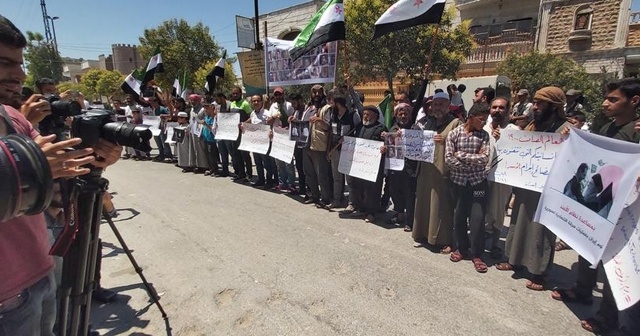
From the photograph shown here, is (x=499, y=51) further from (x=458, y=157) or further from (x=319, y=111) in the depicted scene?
(x=458, y=157)

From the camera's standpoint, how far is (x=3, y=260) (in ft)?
4.52

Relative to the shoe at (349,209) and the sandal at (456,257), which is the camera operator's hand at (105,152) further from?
the shoe at (349,209)

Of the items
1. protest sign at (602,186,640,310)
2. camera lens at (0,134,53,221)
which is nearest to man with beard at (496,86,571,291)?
protest sign at (602,186,640,310)

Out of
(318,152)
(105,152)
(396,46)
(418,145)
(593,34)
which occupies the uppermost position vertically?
(593,34)

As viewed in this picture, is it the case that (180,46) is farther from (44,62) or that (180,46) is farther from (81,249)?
(44,62)

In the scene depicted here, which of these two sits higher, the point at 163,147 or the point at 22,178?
the point at 22,178

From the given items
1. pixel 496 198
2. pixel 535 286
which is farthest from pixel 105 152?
pixel 496 198

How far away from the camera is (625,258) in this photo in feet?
7.30

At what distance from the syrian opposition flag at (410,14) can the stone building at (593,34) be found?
1578cm

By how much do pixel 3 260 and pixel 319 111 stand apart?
16.0 ft

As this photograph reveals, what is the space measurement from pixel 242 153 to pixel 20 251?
6298 millimetres

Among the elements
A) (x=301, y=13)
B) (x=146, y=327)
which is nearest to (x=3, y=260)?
(x=146, y=327)

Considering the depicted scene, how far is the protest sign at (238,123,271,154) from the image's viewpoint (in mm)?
6816

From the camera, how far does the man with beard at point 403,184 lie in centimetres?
464
